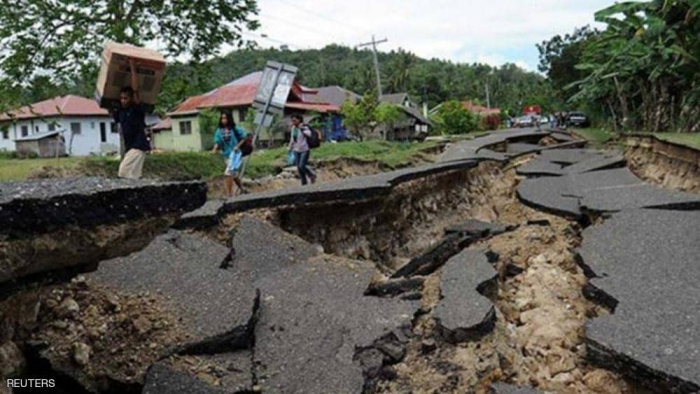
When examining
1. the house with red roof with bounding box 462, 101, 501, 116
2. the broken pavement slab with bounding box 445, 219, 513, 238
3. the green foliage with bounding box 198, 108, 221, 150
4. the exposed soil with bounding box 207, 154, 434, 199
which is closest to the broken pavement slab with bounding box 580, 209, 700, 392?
the broken pavement slab with bounding box 445, 219, 513, 238

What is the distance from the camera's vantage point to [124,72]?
5355 mm

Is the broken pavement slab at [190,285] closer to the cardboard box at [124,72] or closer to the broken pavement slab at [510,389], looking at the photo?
the broken pavement slab at [510,389]

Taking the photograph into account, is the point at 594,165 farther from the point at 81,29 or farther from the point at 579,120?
the point at 579,120

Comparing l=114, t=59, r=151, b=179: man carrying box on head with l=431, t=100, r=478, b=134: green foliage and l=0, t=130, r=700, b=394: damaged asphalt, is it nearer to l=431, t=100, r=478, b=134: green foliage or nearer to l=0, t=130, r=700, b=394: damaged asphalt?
l=0, t=130, r=700, b=394: damaged asphalt

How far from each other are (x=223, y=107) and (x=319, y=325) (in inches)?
1140

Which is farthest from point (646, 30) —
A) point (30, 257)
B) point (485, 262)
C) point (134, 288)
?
point (30, 257)

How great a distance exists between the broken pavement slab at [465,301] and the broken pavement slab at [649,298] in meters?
0.65

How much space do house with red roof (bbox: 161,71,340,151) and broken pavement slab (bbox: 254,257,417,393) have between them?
26.4m

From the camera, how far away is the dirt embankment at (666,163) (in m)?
8.59

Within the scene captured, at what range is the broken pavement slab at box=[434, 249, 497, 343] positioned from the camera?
3.64 metres

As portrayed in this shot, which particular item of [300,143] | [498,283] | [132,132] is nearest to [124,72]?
[132,132]

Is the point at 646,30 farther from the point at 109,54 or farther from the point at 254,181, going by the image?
the point at 109,54

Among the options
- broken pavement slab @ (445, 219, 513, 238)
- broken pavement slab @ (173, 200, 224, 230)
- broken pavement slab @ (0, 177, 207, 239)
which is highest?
broken pavement slab @ (0, 177, 207, 239)

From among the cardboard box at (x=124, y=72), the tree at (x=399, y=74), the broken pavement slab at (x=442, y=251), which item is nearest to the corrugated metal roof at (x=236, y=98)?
the broken pavement slab at (x=442, y=251)
